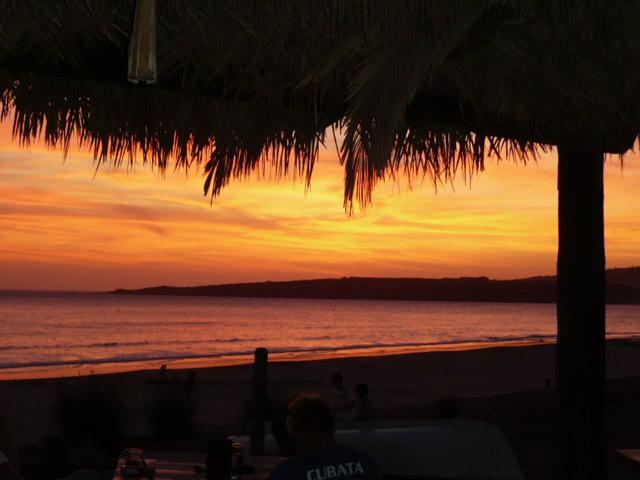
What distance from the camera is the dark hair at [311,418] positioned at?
3.21 m

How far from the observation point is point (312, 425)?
10.5ft

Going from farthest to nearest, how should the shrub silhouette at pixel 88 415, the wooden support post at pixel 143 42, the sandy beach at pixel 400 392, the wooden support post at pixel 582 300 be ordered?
the sandy beach at pixel 400 392 < the shrub silhouette at pixel 88 415 < the wooden support post at pixel 582 300 < the wooden support post at pixel 143 42

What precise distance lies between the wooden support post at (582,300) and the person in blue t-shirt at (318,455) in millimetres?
2492

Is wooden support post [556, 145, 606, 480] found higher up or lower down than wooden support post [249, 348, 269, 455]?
higher up

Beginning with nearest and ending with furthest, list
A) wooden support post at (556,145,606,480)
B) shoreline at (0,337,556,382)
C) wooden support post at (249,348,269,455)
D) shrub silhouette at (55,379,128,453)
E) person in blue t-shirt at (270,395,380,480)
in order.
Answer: person in blue t-shirt at (270,395,380,480) → wooden support post at (556,145,606,480) → wooden support post at (249,348,269,455) → shrub silhouette at (55,379,128,453) → shoreline at (0,337,556,382)

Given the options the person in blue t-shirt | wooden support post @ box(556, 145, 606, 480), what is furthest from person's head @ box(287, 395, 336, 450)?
wooden support post @ box(556, 145, 606, 480)

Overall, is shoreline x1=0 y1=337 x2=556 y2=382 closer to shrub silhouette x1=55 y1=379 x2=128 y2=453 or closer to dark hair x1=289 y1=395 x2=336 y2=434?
shrub silhouette x1=55 y1=379 x2=128 y2=453

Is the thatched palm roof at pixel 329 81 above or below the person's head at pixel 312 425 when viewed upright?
above

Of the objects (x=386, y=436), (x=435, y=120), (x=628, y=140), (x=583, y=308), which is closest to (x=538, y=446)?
(x=386, y=436)

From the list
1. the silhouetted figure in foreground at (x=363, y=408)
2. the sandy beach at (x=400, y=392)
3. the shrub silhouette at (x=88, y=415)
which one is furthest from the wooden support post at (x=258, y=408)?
the shrub silhouette at (x=88, y=415)

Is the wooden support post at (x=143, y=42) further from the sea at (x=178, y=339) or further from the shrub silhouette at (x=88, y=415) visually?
the sea at (x=178, y=339)

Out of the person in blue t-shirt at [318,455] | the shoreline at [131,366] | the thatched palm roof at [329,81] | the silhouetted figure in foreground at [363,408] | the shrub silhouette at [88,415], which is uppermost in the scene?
the thatched palm roof at [329,81]

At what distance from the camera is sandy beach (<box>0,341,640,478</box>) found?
11352 millimetres

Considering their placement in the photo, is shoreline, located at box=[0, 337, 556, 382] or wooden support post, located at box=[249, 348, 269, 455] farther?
shoreline, located at box=[0, 337, 556, 382]
